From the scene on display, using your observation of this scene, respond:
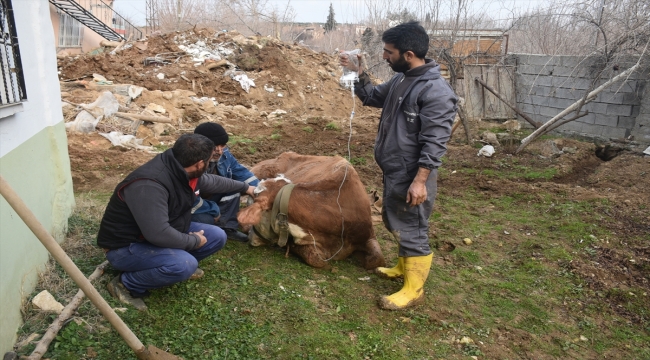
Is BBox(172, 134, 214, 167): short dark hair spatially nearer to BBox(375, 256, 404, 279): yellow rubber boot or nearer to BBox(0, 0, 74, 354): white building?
BBox(0, 0, 74, 354): white building

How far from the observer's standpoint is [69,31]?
2356 cm

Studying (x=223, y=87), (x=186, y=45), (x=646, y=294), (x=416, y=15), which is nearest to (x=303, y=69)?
(x=223, y=87)

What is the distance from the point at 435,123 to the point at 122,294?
2.45m

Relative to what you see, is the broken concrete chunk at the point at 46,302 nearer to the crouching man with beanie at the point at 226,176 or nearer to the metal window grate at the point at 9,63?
the metal window grate at the point at 9,63

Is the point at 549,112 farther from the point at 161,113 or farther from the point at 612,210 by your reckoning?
the point at 161,113

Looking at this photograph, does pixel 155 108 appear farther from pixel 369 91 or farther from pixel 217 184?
pixel 369 91

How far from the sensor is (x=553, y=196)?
657cm

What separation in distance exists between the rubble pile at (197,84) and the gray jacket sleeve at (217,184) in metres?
5.93

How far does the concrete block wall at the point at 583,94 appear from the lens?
9.48 meters

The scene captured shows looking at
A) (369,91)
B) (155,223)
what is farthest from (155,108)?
(155,223)

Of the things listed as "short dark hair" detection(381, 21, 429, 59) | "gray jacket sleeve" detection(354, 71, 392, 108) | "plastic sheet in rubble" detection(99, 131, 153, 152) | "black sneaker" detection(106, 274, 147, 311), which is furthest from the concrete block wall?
"black sneaker" detection(106, 274, 147, 311)

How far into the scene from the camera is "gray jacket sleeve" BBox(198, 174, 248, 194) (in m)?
3.74

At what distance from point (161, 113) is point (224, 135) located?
748 centimetres

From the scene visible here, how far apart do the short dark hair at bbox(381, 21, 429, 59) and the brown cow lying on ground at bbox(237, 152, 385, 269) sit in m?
1.14
